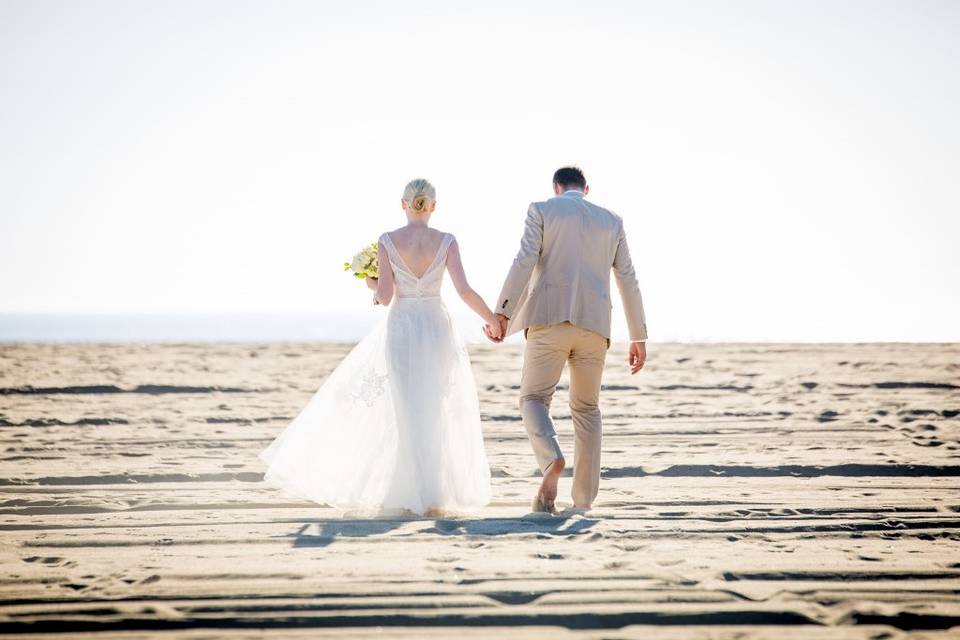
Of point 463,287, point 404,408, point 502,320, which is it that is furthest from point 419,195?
point 404,408

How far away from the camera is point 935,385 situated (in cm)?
1127

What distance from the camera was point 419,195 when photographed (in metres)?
5.96

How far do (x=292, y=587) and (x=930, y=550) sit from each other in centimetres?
305

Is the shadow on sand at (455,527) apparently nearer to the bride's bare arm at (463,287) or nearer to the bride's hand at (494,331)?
the bride's hand at (494,331)

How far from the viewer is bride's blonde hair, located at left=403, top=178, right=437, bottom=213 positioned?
596 cm

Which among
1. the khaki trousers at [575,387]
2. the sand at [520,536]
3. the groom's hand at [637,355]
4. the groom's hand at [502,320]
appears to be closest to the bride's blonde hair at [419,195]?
the groom's hand at [502,320]

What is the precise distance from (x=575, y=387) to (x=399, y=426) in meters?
1.18

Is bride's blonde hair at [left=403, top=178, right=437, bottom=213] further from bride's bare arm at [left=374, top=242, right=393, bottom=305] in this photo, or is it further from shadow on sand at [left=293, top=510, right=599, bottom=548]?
shadow on sand at [left=293, top=510, right=599, bottom=548]

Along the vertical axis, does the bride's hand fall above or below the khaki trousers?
above

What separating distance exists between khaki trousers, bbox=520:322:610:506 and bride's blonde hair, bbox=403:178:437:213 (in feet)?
3.52

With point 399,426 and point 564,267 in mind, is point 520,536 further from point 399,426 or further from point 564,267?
point 564,267

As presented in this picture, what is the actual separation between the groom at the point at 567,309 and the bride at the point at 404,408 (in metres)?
0.29

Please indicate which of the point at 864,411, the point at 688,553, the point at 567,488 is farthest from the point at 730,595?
the point at 864,411

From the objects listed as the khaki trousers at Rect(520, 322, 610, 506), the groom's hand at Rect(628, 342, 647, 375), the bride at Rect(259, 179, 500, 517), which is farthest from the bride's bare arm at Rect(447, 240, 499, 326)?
the groom's hand at Rect(628, 342, 647, 375)
